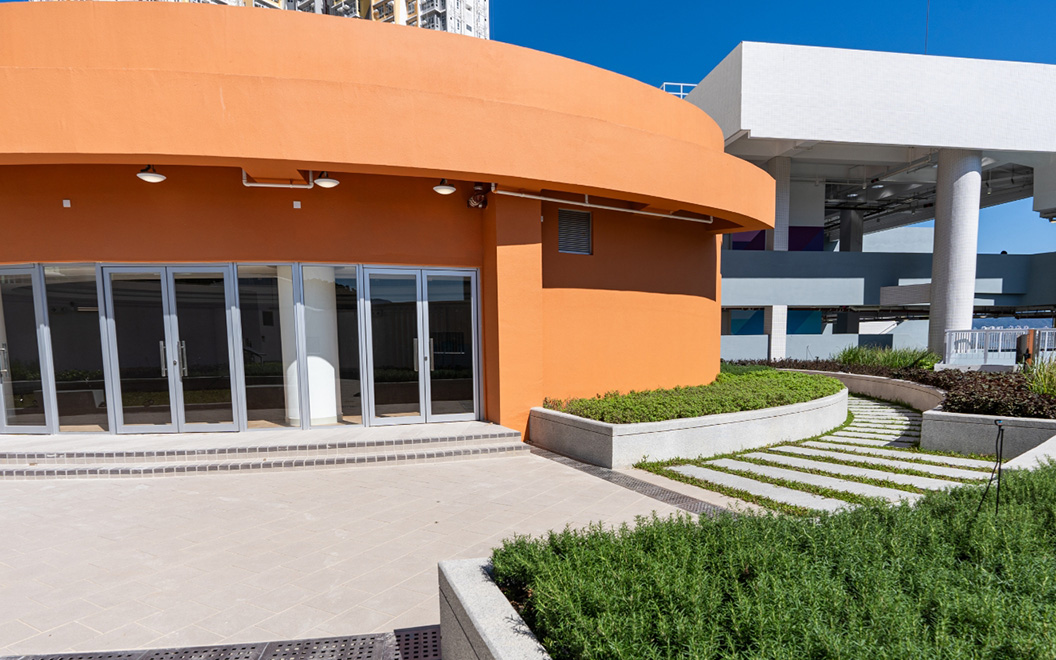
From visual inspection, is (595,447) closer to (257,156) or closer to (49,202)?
(257,156)

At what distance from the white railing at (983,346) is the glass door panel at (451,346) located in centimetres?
1599

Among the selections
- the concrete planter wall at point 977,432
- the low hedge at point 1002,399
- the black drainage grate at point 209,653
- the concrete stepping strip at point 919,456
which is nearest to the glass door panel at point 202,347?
the black drainage grate at point 209,653

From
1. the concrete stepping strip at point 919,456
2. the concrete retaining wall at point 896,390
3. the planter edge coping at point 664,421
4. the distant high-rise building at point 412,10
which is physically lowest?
the concrete retaining wall at point 896,390

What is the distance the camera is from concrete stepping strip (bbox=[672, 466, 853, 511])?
5.54 meters

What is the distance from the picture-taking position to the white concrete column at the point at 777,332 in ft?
65.5

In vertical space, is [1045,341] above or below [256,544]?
above

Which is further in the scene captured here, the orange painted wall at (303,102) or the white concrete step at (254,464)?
the white concrete step at (254,464)

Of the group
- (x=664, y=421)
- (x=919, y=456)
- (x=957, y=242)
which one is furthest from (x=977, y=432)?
(x=957, y=242)

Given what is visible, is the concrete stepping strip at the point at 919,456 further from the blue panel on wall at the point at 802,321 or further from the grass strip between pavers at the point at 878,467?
the blue panel on wall at the point at 802,321

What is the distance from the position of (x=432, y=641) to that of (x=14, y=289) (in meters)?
9.27

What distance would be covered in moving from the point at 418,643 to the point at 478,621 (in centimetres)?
98

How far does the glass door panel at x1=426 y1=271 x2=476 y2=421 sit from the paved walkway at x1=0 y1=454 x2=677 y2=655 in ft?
5.78

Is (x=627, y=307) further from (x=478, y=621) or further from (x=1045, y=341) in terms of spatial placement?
(x=1045, y=341)

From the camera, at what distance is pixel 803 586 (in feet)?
8.21
